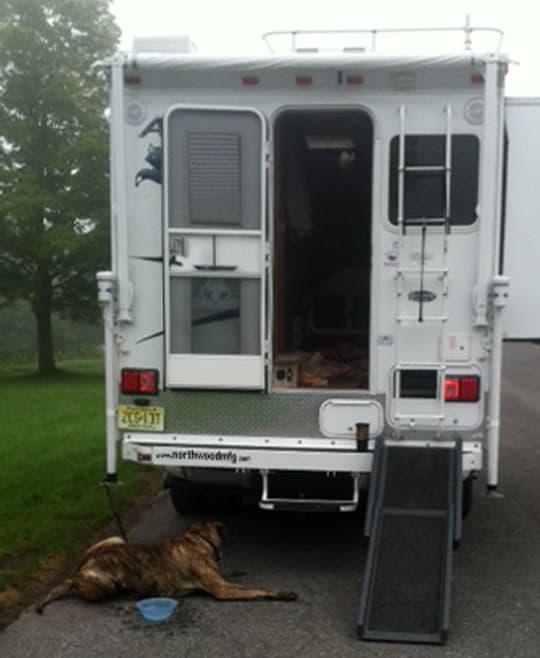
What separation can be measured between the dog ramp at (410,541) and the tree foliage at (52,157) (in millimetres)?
15867

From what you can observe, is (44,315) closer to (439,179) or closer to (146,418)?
(146,418)

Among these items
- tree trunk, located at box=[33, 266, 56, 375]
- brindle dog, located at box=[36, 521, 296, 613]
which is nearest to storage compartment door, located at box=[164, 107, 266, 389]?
brindle dog, located at box=[36, 521, 296, 613]

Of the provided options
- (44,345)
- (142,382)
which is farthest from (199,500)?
(44,345)

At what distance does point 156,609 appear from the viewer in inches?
182

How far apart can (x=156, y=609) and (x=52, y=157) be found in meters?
18.2

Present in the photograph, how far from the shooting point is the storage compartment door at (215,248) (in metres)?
5.17

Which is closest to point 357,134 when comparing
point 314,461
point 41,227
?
point 314,461

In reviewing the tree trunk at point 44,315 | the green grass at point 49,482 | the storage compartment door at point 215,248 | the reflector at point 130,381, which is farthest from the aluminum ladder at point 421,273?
the tree trunk at point 44,315

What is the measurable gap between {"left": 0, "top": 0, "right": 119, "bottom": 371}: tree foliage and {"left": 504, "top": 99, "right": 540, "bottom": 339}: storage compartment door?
615 inches

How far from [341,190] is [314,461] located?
347cm

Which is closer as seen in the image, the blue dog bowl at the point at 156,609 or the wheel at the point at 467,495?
the blue dog bowl at the point at 156,609

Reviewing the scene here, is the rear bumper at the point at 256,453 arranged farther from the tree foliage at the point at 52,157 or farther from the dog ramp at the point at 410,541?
the tree foliage at the point at 52,157

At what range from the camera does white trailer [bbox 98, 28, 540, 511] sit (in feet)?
16.7

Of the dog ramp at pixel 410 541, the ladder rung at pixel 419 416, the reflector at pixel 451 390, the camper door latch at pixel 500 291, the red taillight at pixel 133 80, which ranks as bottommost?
the dog ramp at pixel 410 541
